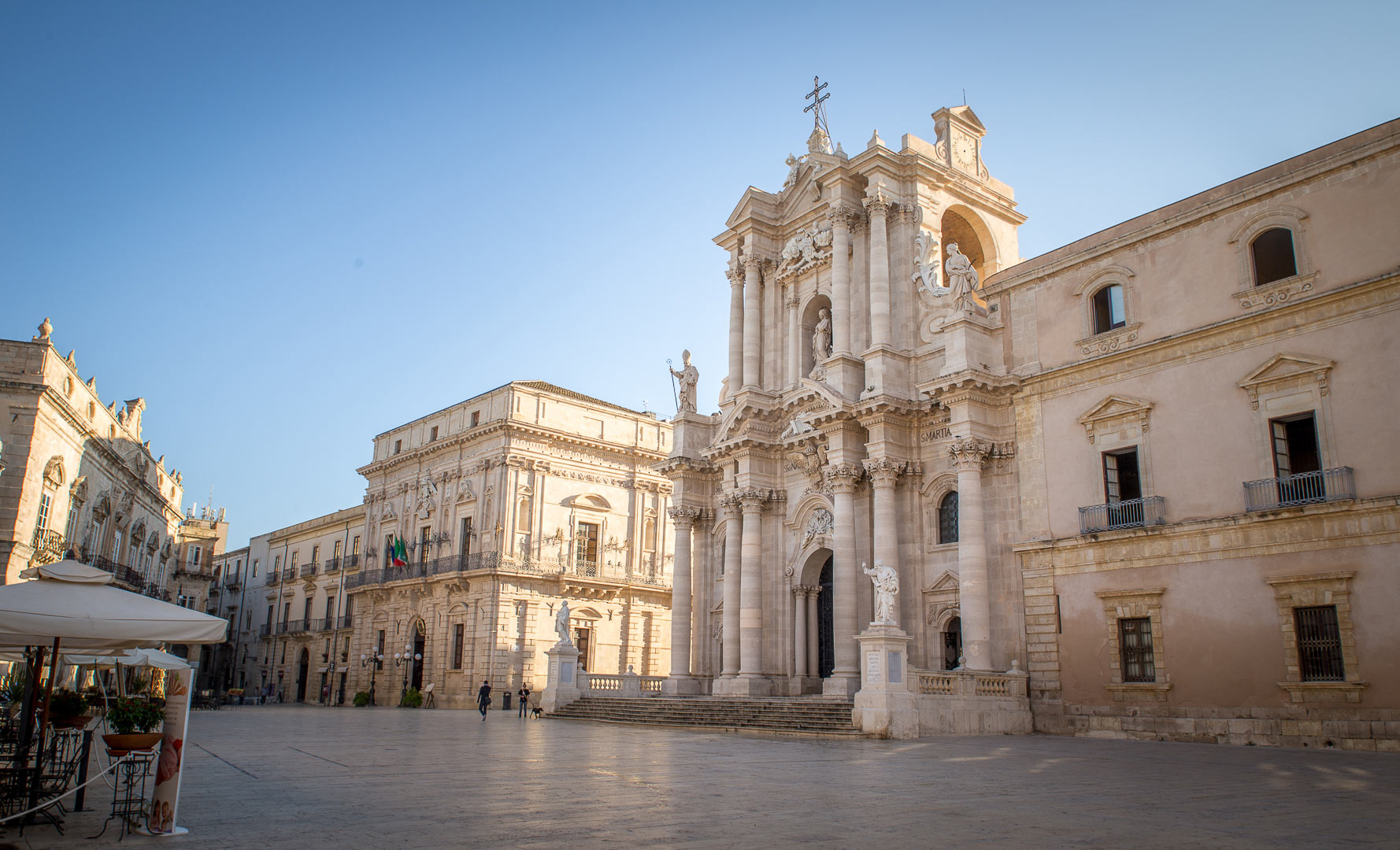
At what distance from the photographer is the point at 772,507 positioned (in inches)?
1164

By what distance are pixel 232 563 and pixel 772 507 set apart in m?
52.5

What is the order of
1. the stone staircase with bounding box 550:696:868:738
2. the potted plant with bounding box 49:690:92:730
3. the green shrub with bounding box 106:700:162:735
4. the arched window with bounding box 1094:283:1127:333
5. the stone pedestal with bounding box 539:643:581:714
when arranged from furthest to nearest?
the stone pedestal with bounding box 539:643:581:714, the arched window with bounding box 1094:283:1127:333, the stone staircase with bounding box 550:696:868:738, the potted plant with bounding box 49:690:92:730, the green shrub with bounding box 106:700:162:735

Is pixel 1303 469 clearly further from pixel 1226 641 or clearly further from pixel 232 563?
pixel 232 563

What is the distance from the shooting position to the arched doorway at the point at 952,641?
80.4 feet

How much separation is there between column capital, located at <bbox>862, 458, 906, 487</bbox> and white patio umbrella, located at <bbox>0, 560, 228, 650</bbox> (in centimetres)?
1840

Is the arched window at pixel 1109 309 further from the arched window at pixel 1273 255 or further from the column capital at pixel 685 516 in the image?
the column capital at pixel 685 516

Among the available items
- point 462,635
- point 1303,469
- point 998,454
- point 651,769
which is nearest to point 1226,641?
point 1303,469

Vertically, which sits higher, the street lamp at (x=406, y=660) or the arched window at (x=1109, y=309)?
the arched window at (x=1109, y=309)

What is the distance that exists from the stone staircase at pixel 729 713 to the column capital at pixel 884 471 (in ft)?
18.0

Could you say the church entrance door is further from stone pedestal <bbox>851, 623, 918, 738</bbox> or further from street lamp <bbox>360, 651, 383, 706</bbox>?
street lamp <bbox>360, 651, 383, 706</bbox>

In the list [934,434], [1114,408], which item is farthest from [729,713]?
[1114,408]

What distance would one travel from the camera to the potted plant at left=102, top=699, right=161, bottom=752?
8258 mm

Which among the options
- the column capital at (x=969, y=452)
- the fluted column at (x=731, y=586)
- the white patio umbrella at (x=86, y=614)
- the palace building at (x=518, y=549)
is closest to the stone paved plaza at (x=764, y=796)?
the white patio umbrella at (x=86, y=614)

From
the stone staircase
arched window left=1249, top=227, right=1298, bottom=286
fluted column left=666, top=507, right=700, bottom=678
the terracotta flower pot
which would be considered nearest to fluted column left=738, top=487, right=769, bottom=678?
the stone staircase
